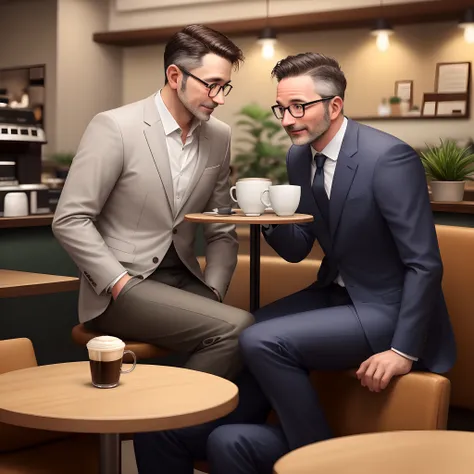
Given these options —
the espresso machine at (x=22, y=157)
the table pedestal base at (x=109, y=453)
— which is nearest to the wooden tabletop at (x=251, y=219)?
the table pedestal base at (x=109, y=453)

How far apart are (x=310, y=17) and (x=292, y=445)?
6725mm

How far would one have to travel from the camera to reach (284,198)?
246 centimetres

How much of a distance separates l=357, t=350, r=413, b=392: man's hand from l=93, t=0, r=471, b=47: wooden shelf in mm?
5924

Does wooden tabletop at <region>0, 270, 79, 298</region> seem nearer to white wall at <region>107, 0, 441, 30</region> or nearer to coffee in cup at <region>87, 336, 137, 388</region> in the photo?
coffee in cup at <region>87, 336, 137, 388</region>

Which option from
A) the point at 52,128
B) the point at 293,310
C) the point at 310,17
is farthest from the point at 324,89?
the point at 52,128

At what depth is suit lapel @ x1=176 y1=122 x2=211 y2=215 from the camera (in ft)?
9.14

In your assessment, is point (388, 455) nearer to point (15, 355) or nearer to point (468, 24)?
point (15, 355)

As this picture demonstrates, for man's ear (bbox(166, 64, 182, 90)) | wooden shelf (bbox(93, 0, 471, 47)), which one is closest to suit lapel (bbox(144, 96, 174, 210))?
man's ear (bbox(166, 64, 182, 90))

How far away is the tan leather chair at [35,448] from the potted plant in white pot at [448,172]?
1.86 meters

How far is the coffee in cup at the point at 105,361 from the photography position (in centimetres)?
186

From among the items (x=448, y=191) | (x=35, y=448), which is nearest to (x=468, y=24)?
(x=448, y=191)

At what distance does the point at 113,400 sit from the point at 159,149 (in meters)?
1.12

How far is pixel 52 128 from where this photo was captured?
9953 mm

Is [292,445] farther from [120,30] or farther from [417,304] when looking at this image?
[120,30]
